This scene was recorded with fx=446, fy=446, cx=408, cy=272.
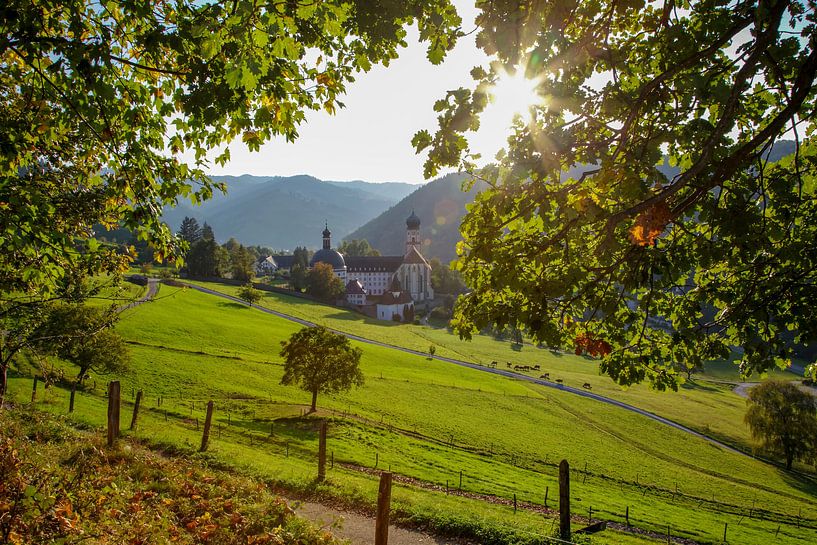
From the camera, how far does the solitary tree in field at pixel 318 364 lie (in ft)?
111

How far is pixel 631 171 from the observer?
4.96 m

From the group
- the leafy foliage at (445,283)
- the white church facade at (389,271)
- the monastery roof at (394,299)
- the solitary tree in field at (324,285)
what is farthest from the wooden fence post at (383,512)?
the leafy foliage at (445,283)

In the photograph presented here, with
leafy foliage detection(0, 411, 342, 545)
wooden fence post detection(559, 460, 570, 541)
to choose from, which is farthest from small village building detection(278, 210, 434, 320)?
wooden fence post detection(559, 460, 570, 541)

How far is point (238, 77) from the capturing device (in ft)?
12.4

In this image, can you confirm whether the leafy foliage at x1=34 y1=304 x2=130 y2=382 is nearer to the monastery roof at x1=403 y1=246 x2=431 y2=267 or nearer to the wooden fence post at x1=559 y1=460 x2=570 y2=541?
the wooden fence post at x1=559 y1=460 x2=570 y2=541

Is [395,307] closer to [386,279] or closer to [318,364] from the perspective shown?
[386,279]

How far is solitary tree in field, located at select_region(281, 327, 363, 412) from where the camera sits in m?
33.9

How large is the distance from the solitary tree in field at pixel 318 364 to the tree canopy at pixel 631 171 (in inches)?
1140

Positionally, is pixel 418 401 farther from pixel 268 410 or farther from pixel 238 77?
pixel 238 77

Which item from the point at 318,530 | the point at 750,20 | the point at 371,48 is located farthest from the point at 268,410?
the point at 750,20

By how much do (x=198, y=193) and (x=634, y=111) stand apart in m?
5.66

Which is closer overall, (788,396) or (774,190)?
(774,190)

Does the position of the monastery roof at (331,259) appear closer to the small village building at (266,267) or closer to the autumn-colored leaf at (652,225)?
the small village building at (266,267)

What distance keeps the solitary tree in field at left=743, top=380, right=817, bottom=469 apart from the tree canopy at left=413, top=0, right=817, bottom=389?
53.7 meters
